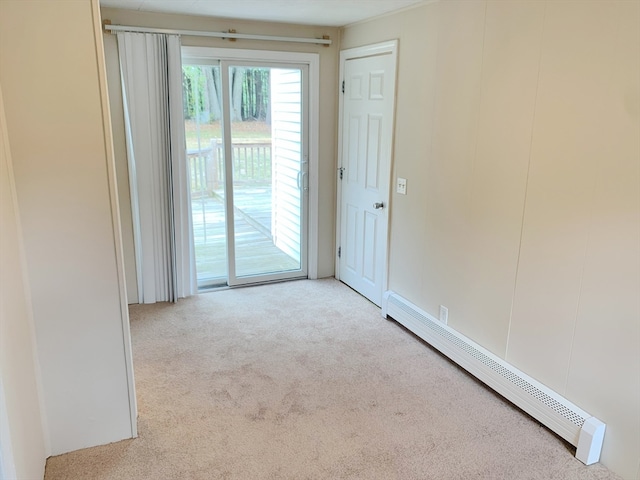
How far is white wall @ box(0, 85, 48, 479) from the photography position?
64.7 inches

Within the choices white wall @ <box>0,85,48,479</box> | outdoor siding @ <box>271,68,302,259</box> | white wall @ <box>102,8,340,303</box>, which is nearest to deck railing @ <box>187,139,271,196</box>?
outdoor siding @ <box>271,68,302,259</box>

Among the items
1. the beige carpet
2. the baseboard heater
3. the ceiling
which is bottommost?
the beige carpet

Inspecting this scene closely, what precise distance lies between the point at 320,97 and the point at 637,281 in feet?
10.1

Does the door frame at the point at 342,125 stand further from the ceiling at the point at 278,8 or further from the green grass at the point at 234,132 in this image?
the green grass at the point at 234,132

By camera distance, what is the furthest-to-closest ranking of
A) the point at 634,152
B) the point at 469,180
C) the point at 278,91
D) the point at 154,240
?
the point at 278,91 → the point at 154,240 → the point at 469,180 → the point at 634,152

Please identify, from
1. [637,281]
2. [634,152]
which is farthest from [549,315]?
[634,152]

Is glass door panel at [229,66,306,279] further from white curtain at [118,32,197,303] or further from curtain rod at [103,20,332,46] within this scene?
white curtain at [118,32,197,303]

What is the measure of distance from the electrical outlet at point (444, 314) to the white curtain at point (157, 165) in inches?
85.7

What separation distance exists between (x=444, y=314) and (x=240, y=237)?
2.14 metres

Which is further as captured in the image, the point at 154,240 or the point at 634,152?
the point at 154,240

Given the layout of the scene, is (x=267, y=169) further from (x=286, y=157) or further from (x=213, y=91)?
(x=213, y=91)

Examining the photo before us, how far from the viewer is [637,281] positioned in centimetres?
208

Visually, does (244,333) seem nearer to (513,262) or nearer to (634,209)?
(513,262)

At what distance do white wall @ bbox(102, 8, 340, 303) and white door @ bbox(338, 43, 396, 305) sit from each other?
144mm
